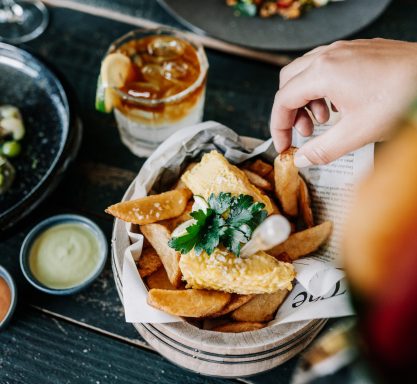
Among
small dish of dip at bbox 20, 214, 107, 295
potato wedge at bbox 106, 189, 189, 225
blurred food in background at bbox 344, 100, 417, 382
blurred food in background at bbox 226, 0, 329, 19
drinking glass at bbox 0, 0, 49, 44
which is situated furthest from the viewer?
drinking glass at bbox 0, 0, 49, 44

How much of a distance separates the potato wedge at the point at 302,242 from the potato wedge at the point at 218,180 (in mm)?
81

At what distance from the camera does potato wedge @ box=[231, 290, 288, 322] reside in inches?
40.1

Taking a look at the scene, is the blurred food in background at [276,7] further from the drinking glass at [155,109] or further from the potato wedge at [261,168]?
the potato wedge at [261,168]

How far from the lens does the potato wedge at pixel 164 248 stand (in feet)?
3.34

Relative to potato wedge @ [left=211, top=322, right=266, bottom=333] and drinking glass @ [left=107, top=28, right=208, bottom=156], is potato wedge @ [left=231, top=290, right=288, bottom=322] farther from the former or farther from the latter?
drinking glass @ [left=107, top=28, right=208, bottom=156]

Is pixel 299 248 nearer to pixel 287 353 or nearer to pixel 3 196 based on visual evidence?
pixel 287 353

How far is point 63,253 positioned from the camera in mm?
1302

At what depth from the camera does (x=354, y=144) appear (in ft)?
3.22

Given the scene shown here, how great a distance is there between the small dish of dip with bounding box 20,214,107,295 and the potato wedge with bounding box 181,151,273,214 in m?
0.34

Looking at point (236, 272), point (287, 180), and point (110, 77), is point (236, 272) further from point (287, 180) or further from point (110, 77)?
point (110, 77)

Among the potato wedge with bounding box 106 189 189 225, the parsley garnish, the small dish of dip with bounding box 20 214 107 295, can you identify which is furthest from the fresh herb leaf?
the small dish of dip with bounding box 20 214 107 295

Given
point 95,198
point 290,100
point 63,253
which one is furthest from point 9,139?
point 290,100

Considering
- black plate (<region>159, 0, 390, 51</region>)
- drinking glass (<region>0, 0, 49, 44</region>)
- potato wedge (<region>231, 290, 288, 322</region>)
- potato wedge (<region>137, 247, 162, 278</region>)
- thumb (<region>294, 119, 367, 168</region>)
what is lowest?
drinking glass (<region>0, 0, 49, 44</region>)

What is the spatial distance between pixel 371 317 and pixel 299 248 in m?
0.91
